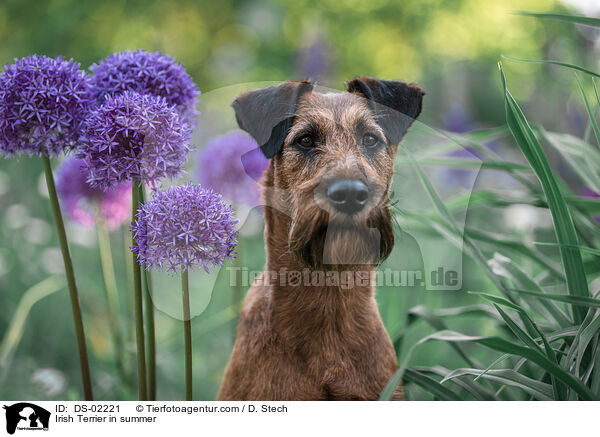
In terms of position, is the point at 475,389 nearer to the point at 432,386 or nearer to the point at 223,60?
the point at 432,386

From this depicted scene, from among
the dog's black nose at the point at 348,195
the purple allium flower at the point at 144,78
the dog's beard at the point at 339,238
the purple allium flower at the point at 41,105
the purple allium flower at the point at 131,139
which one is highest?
the purple allium flower at the point at 144,78

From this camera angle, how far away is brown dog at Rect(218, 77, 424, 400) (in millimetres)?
868

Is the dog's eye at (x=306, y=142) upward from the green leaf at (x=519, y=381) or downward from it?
upward

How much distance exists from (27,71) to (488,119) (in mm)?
1643

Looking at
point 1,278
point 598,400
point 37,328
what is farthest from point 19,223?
point 598,400

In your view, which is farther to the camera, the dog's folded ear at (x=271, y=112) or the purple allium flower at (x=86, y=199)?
the purple allium flower at (x=86, y=199)

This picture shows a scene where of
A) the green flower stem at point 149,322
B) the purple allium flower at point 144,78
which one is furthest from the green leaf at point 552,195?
the green flower stem at point 149,322

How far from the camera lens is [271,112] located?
36.6 inches

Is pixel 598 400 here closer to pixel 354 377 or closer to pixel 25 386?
pixel 354 377

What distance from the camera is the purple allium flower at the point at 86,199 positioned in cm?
113

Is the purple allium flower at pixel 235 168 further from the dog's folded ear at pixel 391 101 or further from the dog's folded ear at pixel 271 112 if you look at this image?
the dog's folded ear at pixel 391 101

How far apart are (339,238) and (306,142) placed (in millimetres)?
189

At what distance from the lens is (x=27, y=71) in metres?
0.88

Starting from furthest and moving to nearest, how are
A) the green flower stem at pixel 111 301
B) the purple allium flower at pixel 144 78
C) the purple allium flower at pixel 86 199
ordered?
the green flower stem at pixel 111 301 → the purple allium flower at pixel 86 199 → the purple allium flower at pixel 144 78
